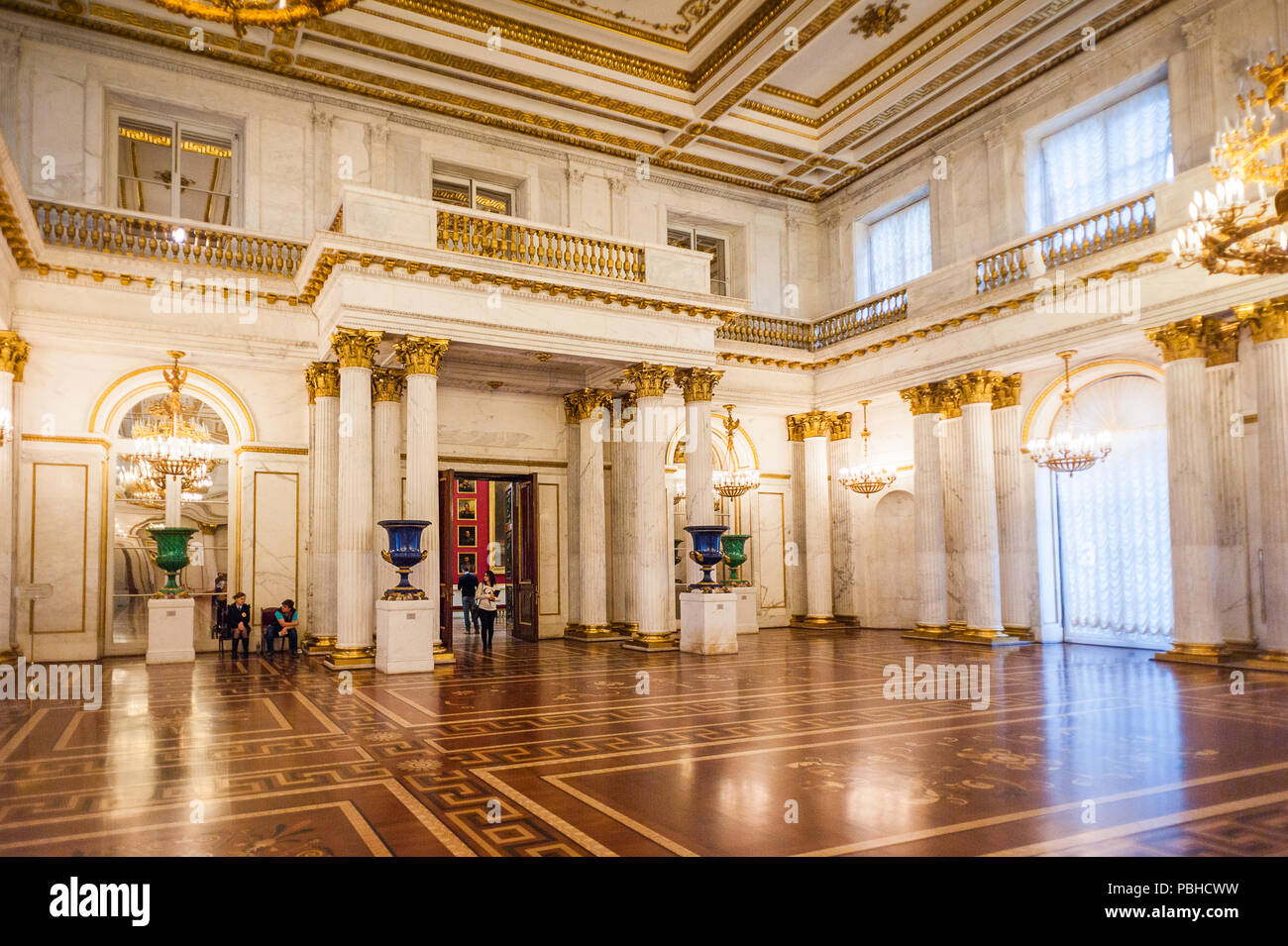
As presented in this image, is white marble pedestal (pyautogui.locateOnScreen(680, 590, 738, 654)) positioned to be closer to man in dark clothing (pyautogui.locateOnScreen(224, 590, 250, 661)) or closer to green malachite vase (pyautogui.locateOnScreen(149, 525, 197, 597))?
man in dark clothing (pyautogui.locateOnScreen(224, 590, 250, 661))

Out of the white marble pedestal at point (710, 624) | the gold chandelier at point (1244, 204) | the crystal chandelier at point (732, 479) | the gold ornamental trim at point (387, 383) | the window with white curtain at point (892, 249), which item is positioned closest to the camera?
the gold chandelier at point (1244, 204)

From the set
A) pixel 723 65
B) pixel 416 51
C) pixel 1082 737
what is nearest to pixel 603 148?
pixel 723 65

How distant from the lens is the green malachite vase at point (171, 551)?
11688 mm

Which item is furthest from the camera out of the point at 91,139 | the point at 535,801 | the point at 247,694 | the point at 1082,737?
the point at 91,139

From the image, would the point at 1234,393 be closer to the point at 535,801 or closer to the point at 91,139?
the point at 535,801

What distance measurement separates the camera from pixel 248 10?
7426 millimetres

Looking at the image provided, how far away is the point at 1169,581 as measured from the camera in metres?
12.6

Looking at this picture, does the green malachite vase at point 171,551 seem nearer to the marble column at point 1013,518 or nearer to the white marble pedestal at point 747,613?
the white marble pedestal at point 747,613

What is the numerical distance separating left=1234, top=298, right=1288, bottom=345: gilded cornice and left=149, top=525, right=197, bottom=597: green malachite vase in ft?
44.2

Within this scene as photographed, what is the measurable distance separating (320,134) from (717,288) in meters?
7.79

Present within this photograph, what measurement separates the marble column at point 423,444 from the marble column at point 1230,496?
974 centimetres

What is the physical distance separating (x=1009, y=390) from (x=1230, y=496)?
376cm

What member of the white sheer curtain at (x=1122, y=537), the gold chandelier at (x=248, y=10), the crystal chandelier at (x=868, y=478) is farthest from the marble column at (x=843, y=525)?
the gold chandelier at (x=248, y=10)

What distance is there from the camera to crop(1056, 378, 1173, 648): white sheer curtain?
1280 cm
